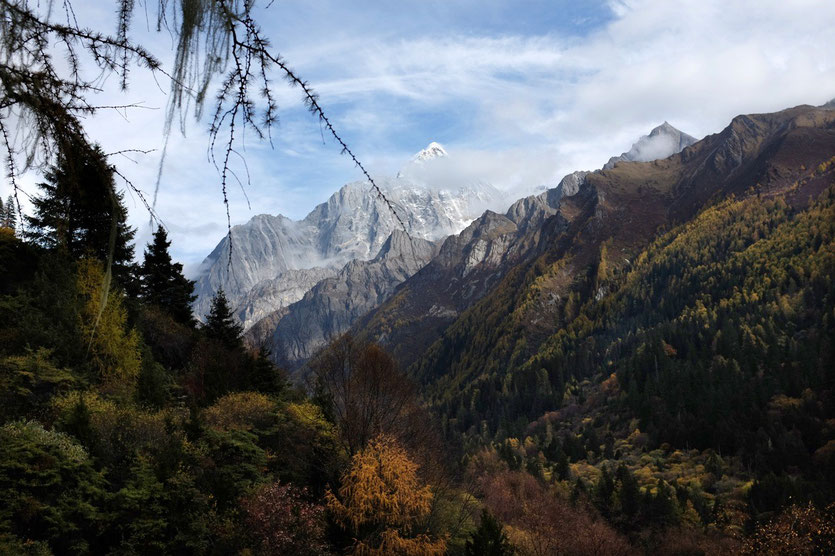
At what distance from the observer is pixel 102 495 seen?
14.8m

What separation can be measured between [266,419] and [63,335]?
32.4 feet

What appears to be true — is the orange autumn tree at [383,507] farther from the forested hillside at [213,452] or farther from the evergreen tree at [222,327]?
the evergreen tree at [222,327]

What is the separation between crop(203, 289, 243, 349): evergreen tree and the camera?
38.3 meters

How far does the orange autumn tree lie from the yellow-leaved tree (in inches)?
443

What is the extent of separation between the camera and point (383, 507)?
1998 cm

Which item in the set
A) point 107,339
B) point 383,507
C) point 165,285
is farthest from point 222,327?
point 383,507

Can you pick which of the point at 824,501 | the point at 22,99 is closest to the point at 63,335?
the point at 22,99

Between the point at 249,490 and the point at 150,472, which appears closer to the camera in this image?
the point at 150,472

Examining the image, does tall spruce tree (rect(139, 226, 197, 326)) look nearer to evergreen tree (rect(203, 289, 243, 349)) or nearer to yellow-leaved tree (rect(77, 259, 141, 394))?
evergreen tree (rect(203, 289, 243, 349))

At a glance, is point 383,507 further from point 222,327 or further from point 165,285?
point 165,285

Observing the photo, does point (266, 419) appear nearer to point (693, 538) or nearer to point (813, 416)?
point (693, 538)

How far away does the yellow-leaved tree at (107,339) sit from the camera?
23406mm

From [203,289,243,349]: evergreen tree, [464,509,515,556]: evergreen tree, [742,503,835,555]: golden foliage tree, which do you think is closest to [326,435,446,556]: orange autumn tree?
[464,509,515,556]: evergreen tree

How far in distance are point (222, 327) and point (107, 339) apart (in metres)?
15.8
